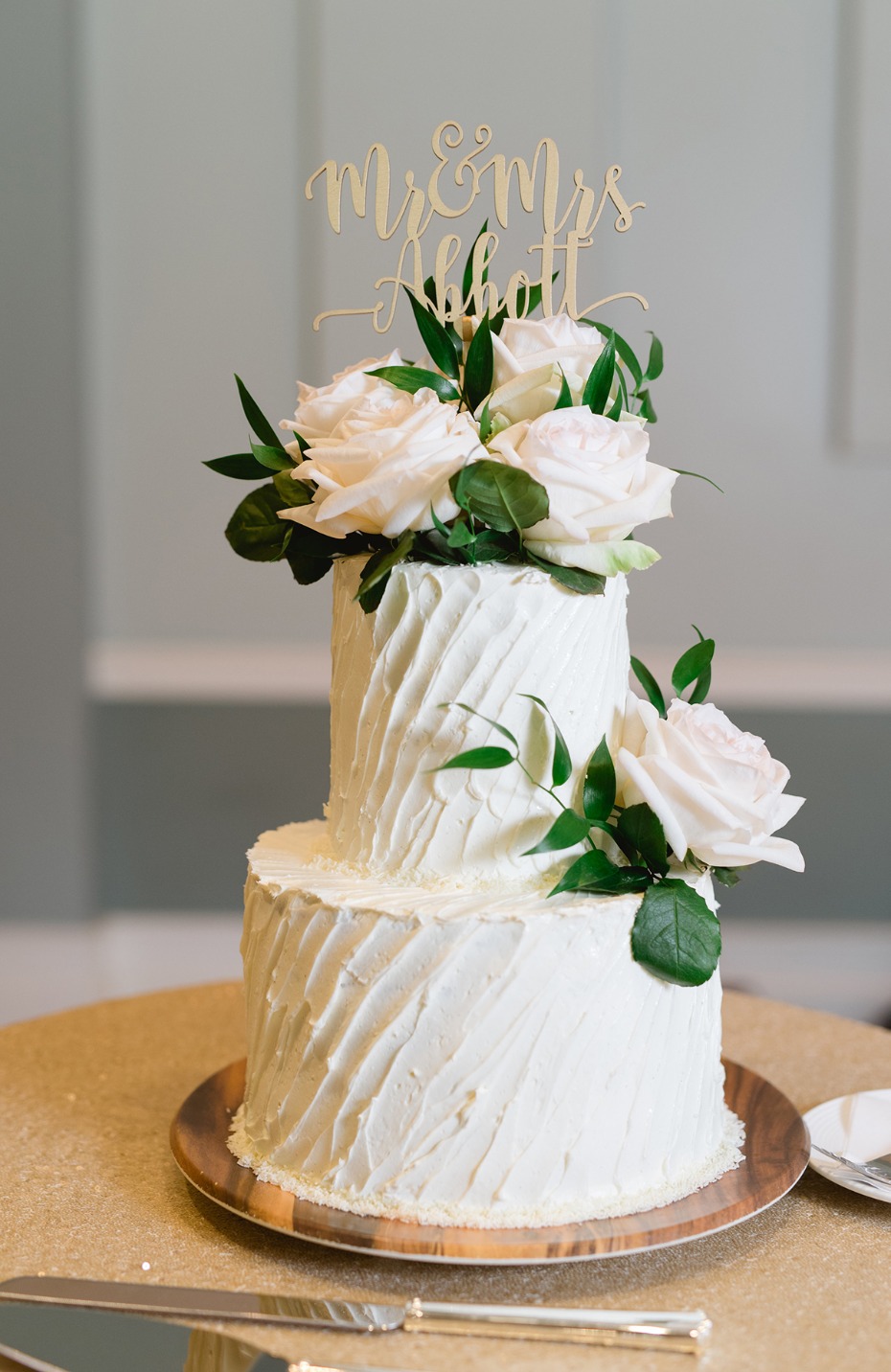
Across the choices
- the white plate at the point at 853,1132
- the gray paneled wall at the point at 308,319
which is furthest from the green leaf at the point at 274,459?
the gray paneled wall at the point at 308,319

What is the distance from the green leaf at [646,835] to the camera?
3.74 ft

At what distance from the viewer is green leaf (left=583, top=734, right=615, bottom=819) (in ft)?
3.83

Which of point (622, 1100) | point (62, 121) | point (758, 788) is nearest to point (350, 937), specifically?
point (622, 1100)

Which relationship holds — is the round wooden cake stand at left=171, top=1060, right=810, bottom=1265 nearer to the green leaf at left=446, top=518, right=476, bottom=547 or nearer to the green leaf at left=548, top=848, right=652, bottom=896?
the green leaf at left=548, top=848, right=652, bottom=896

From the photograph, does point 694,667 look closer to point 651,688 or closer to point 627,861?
point 651,688

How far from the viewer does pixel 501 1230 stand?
3.47 ft

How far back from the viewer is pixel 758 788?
3.74 ft

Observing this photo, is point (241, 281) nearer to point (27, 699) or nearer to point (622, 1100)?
point (27, 699)

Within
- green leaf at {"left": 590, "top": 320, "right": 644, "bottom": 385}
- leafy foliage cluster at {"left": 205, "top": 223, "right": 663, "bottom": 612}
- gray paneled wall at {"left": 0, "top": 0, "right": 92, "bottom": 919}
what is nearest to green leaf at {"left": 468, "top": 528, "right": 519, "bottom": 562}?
leafy foliage cluster at {"left": 205, "top": 223, "right": 663, "bottom": 612}

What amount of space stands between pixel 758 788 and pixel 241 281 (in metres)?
2.62

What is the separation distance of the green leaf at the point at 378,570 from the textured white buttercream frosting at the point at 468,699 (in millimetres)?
17

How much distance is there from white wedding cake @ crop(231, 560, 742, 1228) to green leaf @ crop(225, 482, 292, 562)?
0.32ft

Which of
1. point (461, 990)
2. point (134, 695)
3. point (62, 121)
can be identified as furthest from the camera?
point (134, 695)

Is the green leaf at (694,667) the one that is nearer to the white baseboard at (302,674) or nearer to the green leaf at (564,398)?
the green leaf at (564,398)
